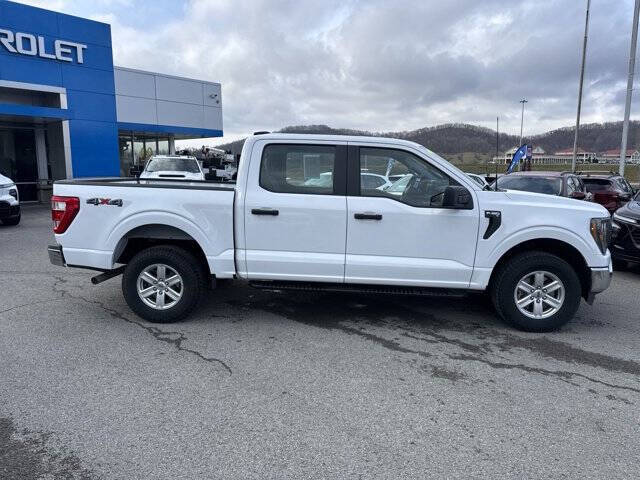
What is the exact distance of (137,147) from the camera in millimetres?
30391

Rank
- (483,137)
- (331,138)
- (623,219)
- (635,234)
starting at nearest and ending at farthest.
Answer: (331,138), (635,234), (623,219), (483,137)

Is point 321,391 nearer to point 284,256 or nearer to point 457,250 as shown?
point 284,256

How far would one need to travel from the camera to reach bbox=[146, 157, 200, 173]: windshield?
54.5 feet

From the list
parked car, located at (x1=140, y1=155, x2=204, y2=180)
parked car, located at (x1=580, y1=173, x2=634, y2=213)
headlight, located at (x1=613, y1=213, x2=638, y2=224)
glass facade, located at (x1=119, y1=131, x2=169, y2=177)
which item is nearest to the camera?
headlight, located at (x1=613, y1=213, x2=638, y2=224)

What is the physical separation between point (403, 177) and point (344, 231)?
822 millimetres

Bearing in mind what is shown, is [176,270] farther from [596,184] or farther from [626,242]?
[596,184]

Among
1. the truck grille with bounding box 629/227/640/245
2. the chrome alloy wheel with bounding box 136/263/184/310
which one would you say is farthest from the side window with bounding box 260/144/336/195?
the truck grille with bounding box 629/227/640/245

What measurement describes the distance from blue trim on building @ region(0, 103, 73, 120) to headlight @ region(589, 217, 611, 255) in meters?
18.5

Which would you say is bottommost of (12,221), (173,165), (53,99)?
(12,221)

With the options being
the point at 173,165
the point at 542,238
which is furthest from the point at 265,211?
the point at 173,165

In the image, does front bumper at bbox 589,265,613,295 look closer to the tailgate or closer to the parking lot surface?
the parking lot surface

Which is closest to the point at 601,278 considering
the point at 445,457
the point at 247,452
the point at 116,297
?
the point at 445,457

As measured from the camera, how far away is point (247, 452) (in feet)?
9.73

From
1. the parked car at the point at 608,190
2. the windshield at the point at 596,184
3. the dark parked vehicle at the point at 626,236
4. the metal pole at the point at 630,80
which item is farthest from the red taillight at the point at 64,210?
the metal pole at the point at 630,80
